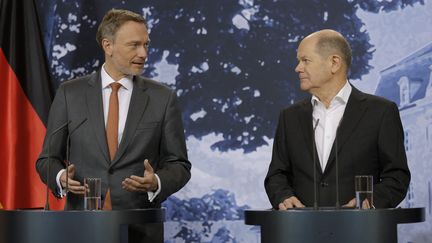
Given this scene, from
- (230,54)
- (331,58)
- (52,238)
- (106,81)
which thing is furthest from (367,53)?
(52,238)

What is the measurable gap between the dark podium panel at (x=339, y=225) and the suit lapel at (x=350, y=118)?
606 mm

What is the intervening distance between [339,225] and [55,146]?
4.45ft

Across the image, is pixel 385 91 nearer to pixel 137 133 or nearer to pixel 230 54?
pixel 230 54

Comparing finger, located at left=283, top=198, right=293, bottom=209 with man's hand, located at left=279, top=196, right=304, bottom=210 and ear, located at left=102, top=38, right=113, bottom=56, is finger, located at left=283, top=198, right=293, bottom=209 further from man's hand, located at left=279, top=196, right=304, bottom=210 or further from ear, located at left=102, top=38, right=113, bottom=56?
ear, located at left=102, top=38, right=113, bottom=56

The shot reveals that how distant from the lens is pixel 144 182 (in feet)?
11.2

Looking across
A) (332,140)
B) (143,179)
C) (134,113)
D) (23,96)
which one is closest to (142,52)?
(134,113)

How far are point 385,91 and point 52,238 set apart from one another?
269 cm

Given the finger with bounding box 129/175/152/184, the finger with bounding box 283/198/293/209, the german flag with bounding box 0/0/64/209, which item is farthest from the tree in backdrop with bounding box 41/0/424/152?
the finger with bounding box 129/175/152/184

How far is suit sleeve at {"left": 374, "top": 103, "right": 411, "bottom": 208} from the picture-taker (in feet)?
11.5

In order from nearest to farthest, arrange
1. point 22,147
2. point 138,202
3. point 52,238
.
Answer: point 52,238, point 138,202, point 22,147

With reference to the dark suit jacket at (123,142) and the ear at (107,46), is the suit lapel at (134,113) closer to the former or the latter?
the dark suit jacket at (123,142)

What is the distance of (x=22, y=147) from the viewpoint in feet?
16.7

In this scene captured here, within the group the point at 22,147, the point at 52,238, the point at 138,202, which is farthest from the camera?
the point at 22,147

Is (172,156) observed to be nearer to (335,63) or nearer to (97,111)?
(97,111)
